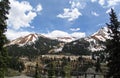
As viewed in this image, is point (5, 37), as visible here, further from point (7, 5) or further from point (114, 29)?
point (114, 29)

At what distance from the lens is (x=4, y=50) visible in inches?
1638

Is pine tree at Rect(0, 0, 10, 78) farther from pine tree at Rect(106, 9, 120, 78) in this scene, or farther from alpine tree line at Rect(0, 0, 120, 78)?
pine tree at Rect(106, 9, 120, 78)

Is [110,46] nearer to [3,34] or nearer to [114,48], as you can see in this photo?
[114,48]

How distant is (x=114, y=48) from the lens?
139ft

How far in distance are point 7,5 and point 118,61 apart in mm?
17348

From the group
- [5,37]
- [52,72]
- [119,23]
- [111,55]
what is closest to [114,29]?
[119,23]

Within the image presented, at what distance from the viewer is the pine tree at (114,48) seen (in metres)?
42.2

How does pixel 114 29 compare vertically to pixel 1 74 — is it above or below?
above

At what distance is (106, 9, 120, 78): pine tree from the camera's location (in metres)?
42.2

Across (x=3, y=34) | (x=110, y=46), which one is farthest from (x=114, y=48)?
(x=3, y=34)

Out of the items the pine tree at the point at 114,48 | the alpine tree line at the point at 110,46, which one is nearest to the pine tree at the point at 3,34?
the alpine tree line at the point at 110,46

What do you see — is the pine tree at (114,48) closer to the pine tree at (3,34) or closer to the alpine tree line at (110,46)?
the alpine tree line at (110,46)

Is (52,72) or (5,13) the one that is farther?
(52,72)

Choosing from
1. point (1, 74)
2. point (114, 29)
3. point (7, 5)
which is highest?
Result: point (7, 5)
